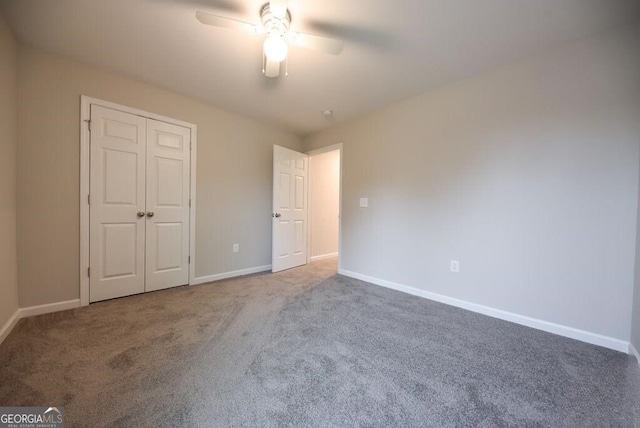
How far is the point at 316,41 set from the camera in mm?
1678

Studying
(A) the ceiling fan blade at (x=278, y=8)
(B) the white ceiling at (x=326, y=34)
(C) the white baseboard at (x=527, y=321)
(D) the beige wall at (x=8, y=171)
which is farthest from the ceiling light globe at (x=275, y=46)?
(C) the white baseboard at (x=527, y=321)

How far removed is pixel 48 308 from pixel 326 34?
11.2 ft

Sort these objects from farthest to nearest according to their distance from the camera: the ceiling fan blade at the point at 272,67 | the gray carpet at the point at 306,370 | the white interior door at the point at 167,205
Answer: the white interior door at the point at 167,205
the ceiling fan blade at the point at 272,67
the gray carpet at the point at 306,370

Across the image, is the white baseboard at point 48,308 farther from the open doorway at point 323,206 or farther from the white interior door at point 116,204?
the open doorway at point 323,206

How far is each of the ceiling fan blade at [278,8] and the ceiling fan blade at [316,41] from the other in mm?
114

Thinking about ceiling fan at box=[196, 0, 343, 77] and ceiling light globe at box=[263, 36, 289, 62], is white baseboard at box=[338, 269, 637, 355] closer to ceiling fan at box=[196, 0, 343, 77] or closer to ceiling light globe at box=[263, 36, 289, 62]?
ceiling fan at box=[196, 0, 343, 77]

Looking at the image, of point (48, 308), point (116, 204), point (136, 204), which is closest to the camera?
point (48, 308)

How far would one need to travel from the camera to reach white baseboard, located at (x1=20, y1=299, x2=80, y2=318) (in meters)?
2.07

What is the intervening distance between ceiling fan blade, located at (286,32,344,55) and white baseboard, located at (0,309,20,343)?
296 centimetres

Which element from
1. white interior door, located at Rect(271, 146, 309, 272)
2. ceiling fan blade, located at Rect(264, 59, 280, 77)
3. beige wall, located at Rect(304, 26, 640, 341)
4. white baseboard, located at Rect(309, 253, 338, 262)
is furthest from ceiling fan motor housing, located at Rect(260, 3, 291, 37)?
white baseboard, located at Rect(309, 253, 338, 262)

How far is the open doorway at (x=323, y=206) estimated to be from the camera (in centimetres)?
453

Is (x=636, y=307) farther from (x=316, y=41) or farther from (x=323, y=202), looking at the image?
(x=323, y=202)

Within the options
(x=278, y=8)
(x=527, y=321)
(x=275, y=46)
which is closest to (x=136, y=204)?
(x=275, y=46)

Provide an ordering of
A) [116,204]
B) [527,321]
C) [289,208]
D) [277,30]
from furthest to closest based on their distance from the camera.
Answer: [289,208] < [116,204] < [527,321] < [277,30]
